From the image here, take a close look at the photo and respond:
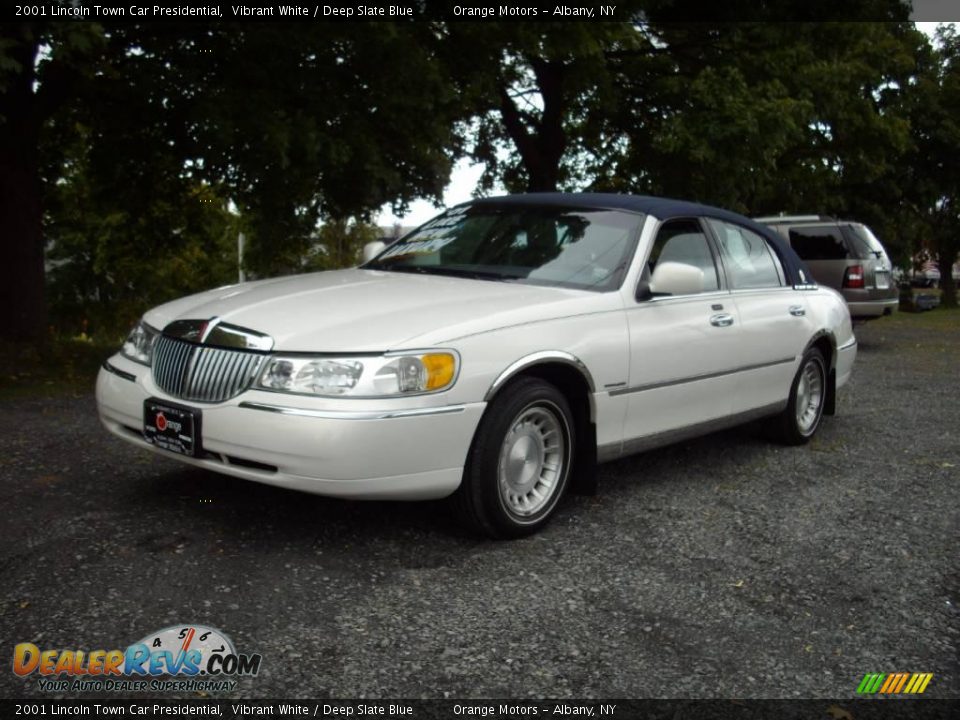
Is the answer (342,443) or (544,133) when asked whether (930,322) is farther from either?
(342,443)

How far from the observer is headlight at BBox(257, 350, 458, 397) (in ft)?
13.1

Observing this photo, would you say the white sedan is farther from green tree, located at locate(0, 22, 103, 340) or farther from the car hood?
green tree, located at locate(0, 22, 103, 340)

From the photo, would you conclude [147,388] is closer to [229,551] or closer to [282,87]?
[229,551]

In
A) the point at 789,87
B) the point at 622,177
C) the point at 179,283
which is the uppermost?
the point at 789,87

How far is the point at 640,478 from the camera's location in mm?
5910

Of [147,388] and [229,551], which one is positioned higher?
[147,388]

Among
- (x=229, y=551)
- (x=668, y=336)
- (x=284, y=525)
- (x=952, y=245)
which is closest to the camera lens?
(x=229, y=551)

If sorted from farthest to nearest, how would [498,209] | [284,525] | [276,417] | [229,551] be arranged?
[498,209]
[284,525]
[229,551]
[276,417]

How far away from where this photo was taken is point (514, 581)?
13.3 ft

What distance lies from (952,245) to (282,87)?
33210mm

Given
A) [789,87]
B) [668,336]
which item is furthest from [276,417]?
[789,87]

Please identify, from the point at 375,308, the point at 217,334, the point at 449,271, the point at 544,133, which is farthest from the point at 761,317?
the point at 544,133

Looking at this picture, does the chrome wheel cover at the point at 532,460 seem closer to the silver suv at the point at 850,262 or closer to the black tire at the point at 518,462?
the black tire at the point at 518,462

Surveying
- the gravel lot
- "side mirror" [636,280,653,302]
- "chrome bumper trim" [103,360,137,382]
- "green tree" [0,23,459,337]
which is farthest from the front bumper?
"green tree" [0,23,459,337]
